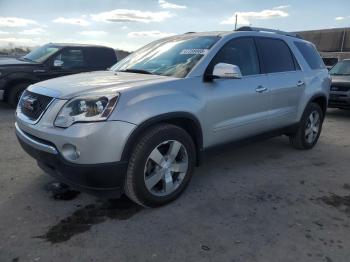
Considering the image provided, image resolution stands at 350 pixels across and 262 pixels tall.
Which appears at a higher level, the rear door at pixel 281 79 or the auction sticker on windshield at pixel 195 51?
the auction sticker on windshield at pixel 195 51

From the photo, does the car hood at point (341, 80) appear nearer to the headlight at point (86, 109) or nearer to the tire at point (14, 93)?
the tire at point (14, 93)

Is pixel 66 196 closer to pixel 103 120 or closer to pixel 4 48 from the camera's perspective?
pixel 103 120

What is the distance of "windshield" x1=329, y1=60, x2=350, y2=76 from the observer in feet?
→ 36.3

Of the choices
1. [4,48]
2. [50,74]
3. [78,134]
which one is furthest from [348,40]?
[78,134]

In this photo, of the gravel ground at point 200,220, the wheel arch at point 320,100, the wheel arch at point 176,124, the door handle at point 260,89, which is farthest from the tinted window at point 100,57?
the wheel arch at point 176,124

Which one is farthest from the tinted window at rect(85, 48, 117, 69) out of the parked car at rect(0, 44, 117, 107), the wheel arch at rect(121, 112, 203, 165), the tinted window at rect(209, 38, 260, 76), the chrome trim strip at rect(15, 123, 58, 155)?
the wheel arch at rect(121, 112, 203, 165)

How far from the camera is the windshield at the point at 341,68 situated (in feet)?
36.3

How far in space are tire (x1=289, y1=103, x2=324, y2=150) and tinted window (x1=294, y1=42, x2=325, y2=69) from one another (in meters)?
0.64

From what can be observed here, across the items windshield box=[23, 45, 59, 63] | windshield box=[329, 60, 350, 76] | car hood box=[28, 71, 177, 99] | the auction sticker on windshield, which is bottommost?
windshield box=[329, 60, 350, 76]

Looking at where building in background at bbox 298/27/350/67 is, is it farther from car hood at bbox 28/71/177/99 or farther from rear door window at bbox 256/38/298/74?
car hood at bbox 28/71/177/99

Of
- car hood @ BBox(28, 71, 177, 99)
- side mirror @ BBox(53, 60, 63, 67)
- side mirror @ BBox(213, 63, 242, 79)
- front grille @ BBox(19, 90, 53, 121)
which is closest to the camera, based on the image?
car hood @ BBox(28, 71, 177, 99)

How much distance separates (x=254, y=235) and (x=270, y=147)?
130 inches

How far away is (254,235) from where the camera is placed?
11.2 ft

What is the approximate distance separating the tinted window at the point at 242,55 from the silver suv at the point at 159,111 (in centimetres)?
1
